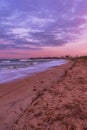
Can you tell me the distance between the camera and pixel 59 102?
15.8 ft

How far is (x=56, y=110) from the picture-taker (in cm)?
425

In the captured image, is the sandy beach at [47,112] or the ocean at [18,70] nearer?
the sandy beach at [47,112]

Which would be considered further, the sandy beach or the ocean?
the ocean

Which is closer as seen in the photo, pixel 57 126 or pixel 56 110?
pixel 57 126

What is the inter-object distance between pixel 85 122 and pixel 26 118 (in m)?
1.23

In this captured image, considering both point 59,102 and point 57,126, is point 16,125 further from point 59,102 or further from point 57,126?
point 59,102

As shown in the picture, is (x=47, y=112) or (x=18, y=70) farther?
(x=18, y=70)

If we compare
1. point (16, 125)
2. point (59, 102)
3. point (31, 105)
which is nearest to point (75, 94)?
point (59, 102)

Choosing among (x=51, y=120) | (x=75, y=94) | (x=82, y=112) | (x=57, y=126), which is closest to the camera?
(x=57, y=126)

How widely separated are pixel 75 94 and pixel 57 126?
2.21m

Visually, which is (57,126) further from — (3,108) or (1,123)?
(3,108)

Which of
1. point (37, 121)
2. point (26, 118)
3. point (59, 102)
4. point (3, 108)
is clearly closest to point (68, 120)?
point (37, 121)

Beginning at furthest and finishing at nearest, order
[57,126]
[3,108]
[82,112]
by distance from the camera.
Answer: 1. [3,108]
2. [82,112]
3. [57,126]

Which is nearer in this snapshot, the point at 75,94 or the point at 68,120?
the point at 68,120
